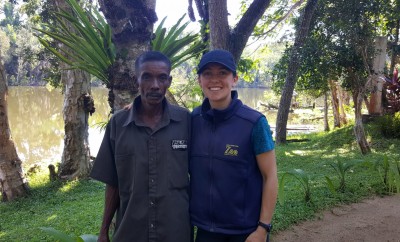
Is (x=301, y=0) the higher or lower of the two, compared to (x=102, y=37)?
higher

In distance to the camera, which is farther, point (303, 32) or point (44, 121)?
point (44, 121)

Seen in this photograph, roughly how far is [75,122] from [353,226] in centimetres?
700

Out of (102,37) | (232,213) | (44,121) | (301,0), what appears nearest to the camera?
(232,213)

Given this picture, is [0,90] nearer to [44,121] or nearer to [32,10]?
[32,10]

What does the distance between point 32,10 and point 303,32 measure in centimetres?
800

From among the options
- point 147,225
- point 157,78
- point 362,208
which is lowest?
point 362,208

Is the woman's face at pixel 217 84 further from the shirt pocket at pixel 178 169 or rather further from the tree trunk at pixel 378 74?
the tree trunk at pixel 378 74

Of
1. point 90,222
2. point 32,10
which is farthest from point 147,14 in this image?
point 32,10

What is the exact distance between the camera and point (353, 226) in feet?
12.6

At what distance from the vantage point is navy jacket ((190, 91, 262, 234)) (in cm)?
187

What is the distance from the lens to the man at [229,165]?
6.13 ft

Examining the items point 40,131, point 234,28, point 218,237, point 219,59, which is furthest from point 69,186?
point 40,131

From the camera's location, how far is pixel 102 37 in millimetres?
2605

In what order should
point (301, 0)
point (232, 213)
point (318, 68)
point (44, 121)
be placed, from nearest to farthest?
point (232, 213), point (318, 68), point (301, 0), point (44, 121)
